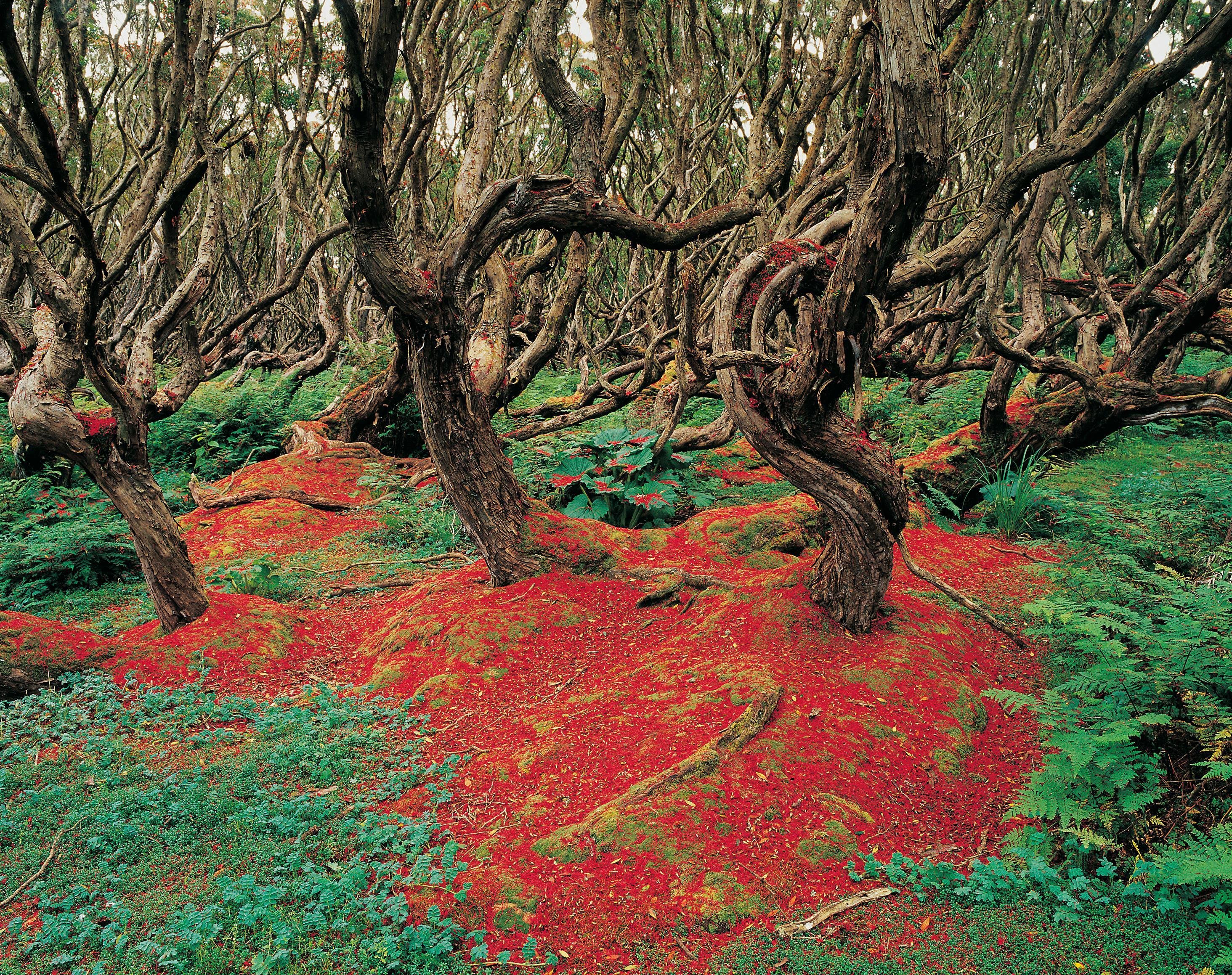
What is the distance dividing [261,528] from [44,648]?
3441 mm

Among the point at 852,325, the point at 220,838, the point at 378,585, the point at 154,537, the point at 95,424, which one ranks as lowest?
the point at 378,585

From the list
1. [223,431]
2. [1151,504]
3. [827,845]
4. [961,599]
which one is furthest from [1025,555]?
[223,431]

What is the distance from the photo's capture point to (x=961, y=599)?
436 centimetres

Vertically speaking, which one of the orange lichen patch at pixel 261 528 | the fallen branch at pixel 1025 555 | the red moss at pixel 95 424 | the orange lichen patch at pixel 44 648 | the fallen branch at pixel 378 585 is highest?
the red moss at pixel 95 424

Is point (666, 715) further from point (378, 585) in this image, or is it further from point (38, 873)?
point (378, 585)

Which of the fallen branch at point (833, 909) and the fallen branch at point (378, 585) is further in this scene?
the fallen branch at point (378, 585)

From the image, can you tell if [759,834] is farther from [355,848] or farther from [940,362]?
[940,362]

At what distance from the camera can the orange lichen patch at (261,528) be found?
7.45 m

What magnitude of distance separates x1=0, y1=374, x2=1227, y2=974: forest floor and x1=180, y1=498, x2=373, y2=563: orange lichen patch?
1.04m

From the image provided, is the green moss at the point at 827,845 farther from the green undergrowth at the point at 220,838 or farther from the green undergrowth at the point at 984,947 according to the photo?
the green undergrowth at the point at 220,838

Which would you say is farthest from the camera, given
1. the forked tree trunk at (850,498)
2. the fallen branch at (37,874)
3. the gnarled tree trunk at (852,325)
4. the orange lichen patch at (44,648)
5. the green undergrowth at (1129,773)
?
the orange lichen patch at (44,648)

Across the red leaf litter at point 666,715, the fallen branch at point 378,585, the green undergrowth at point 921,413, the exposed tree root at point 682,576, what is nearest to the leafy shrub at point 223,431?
the fallen branch at point 378,585

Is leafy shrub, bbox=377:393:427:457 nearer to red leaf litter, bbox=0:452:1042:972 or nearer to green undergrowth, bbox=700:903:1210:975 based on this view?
red leaf litter, bbox=0:452:1042:972

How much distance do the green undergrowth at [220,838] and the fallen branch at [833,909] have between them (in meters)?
1.05
